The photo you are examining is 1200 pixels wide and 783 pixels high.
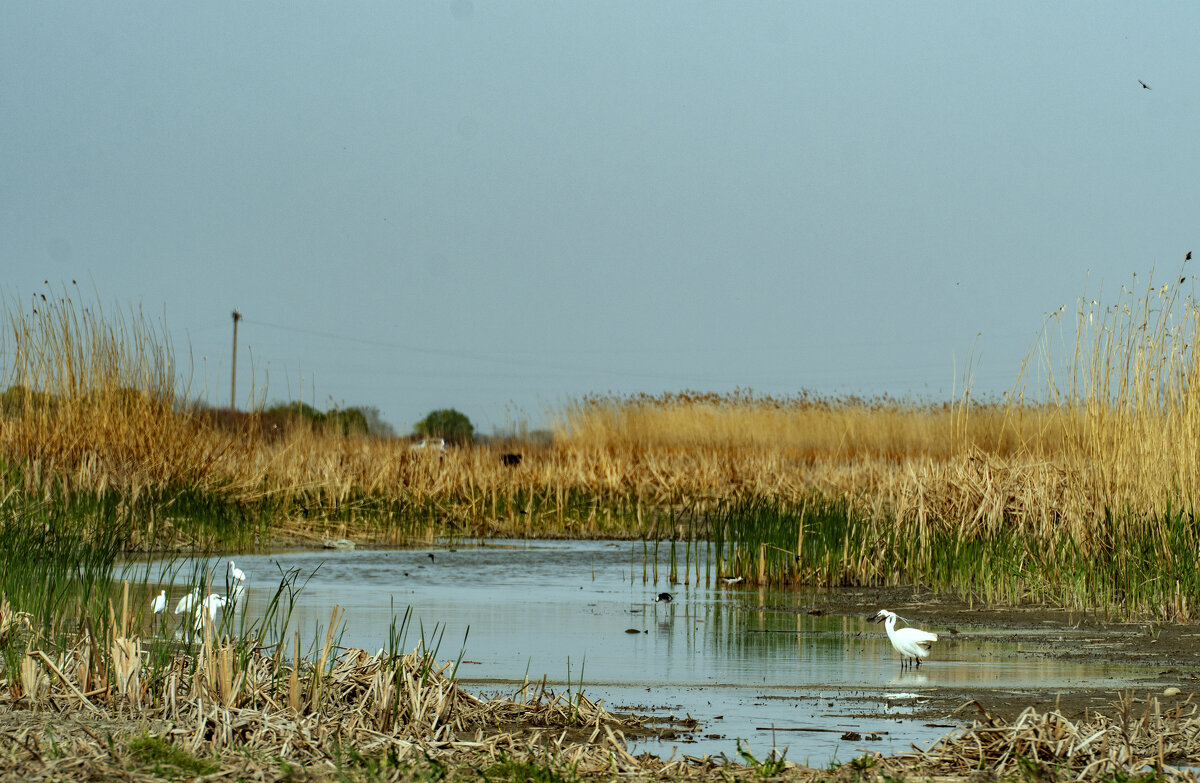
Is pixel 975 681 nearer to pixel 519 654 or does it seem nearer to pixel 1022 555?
pixel 519 654

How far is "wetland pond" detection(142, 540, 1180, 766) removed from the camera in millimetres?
4949

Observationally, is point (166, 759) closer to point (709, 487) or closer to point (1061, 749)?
point (1061, 749)

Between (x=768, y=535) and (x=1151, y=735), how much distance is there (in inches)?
282

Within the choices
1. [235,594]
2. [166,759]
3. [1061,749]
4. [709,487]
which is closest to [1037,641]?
[1061,749]

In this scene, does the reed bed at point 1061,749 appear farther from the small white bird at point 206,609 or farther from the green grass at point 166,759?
the small white bird at point 206,609

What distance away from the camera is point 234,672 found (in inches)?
181

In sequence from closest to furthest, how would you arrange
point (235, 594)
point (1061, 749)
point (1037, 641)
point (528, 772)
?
point (528, 772) < point (1061, 749) < point (235, 594) < point (1037, 641)

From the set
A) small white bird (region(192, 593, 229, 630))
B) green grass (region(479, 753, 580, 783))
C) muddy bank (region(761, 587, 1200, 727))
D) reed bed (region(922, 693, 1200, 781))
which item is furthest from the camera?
muddy bank (region(761, 587, 1200, 727))

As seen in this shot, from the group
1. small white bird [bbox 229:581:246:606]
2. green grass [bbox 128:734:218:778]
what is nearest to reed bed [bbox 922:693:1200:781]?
green grass [bbox 128:734:218:778]

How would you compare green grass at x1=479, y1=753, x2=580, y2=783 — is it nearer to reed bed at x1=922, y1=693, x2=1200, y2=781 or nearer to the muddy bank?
reed bed at x1=922, y1=693, x2=1200, y2=781

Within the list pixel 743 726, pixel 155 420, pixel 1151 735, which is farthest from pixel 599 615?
pixel 155 420

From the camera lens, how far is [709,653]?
6.99 metres

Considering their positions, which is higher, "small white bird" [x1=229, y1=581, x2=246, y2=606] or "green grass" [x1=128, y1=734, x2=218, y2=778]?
"small white bird" [x1=229, y1=581, x2=246, y2=606]

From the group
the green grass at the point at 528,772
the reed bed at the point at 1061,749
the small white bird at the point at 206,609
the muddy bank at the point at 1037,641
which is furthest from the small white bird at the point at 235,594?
the reed bed at the point at 1061,749
